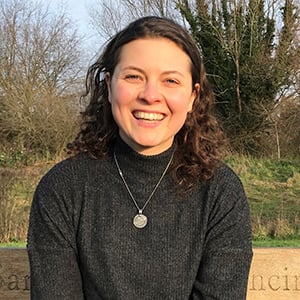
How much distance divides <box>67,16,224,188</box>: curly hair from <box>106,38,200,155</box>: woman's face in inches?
2.1

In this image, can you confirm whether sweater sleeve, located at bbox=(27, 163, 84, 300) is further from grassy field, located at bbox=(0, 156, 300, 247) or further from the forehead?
grassy field, located at bbox=(0, 156, 300, 247)

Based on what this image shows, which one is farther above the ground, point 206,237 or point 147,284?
point 206,237

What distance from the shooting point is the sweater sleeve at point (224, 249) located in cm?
199

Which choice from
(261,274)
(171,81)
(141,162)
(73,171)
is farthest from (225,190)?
(261,274)

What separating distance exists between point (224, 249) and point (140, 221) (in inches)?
12.2

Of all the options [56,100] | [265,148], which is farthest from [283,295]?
[265,148]

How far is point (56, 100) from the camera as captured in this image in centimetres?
1612

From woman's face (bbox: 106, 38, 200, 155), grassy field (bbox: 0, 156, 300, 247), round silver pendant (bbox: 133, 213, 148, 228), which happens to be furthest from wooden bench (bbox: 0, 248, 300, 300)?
grassy field (bbox: 0, 156, 300, 247)

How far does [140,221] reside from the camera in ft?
6.60

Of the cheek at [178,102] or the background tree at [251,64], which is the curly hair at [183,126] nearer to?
the cheek at [178,102]

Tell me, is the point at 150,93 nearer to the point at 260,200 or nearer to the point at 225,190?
the point at 225,190

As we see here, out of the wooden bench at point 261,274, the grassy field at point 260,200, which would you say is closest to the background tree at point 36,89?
the grassy field at point 260,200

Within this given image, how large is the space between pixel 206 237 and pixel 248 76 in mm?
17594

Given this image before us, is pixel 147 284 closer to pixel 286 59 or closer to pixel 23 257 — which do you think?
pixel 23 257
